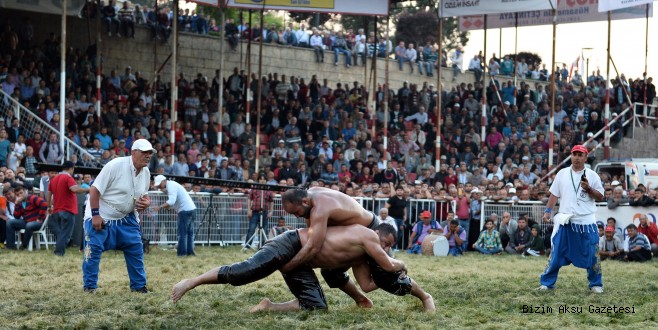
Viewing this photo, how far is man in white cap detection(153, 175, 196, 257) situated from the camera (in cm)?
1927

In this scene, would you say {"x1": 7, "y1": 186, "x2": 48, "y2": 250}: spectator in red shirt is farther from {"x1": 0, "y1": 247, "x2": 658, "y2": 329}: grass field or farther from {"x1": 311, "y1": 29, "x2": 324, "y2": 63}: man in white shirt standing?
{"x1": 311, "y1": 29, "x2": 324, "y2": 63}: man in white shirt standing

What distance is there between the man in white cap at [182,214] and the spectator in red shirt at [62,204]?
1.74 m

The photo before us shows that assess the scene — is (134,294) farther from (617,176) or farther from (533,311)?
(617,176)

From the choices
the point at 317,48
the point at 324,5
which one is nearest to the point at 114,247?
the point at 324,5

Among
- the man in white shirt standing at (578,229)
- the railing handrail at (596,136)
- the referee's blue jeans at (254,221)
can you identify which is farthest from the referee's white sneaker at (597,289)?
the railing handrail at (596,136)

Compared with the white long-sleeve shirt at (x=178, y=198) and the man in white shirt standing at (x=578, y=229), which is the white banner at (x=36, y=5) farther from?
the man in white shirt standing at (x=578, y=229)

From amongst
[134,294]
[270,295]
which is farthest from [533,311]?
[134,294]

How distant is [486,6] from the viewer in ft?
91.7

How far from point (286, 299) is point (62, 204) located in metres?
8.21

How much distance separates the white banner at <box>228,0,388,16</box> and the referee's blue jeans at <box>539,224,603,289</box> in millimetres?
15000

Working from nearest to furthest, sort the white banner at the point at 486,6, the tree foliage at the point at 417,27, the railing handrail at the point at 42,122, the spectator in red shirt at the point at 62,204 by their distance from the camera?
the spectator in red shirt at the point at 62,204, the railing handrail at the point at 42,122, the white banner at the point at 486,6, the tree foliage at the point at 417,27

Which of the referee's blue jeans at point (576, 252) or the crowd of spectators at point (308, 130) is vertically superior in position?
the crowd of spectators at point (308, 130)

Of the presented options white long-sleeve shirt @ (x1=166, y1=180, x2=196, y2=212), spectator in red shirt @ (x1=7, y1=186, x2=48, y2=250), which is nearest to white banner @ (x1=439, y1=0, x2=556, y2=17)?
white long-sleeve shirt @ (x1=166, y1=180, x2=196, y2=212)

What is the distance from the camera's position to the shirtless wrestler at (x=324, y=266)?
32.8ft
